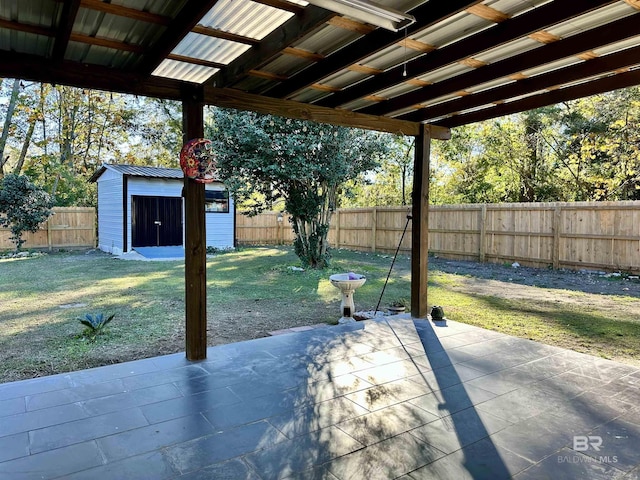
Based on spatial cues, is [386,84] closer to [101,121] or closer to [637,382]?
[637,382]

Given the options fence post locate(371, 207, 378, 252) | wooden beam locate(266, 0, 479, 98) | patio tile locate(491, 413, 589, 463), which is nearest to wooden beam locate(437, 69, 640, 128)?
wooden beam locate(266, 0, 479, 98)

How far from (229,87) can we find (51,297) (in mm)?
5020

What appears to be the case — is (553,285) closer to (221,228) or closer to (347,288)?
(347,288)

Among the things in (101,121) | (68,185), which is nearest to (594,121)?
(101,121)

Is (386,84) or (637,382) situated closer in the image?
(637,382)

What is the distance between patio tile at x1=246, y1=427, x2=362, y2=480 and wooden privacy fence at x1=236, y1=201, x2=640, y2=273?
8348mm

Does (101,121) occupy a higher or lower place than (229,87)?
higher

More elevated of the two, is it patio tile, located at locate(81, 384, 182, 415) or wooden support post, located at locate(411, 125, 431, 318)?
wooden support post, located at locate(411, 125, 431, 318)

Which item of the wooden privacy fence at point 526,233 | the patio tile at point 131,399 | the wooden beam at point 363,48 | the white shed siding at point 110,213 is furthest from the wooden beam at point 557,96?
the white shed siding at point 110,213

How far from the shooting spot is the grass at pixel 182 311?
13.4 feet

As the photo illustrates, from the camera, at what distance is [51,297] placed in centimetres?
646

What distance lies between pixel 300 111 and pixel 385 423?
2.61 m

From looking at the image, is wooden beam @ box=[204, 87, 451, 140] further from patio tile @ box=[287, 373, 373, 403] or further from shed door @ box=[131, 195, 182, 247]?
shed door @ box=[131, 195, 182, 247]

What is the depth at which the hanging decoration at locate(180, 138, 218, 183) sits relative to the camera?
10.4 feet
